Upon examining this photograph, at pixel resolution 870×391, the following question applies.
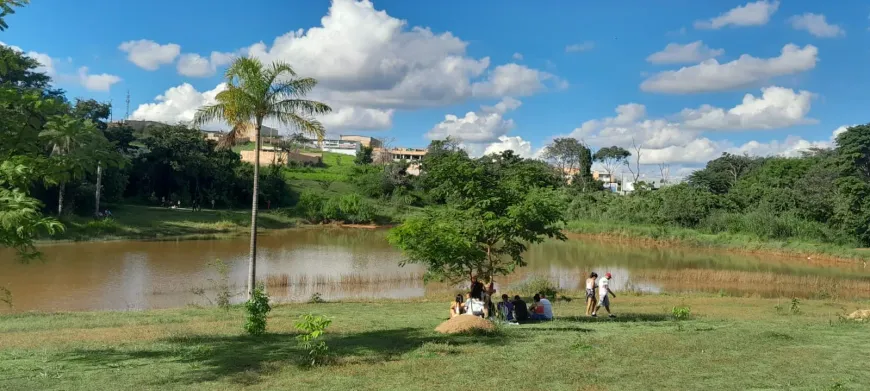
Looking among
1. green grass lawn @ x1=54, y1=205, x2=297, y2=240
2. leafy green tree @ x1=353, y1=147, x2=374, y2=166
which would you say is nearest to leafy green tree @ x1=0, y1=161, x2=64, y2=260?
green grass lawn @ x1=54, y1=205, x2=297, y2=240

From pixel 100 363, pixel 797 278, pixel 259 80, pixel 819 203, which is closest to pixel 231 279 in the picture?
pixel 259 80

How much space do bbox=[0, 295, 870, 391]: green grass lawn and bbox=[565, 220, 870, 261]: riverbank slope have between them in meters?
38.4

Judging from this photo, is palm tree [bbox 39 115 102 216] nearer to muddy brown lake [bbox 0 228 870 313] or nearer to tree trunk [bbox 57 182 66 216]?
muddy brown lake [bbox 0 228 870 313]

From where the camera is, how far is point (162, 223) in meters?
52.6

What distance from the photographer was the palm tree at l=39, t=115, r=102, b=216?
30.2ft

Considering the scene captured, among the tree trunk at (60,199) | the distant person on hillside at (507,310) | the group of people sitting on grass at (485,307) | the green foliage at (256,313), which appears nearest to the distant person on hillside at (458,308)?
the group of people sitting on grass at (485,307)

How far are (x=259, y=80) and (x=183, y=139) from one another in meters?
48.7

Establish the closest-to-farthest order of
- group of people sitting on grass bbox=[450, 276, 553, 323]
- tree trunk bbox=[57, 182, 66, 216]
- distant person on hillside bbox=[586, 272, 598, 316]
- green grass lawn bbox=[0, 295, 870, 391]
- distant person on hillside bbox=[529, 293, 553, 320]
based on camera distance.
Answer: green grass lawn bbox=[0, 295, 870, 391], group of people sitting on grass bbox=[450, 276, 553, 323], distant person on hillside bbox=[529, 293, 553, 320], distant person on hillside bbox=[586, 272, 598, 316], tree trunk bbox=[57, 182, 66, 216]

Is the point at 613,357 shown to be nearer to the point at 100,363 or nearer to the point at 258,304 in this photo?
the point at 258,304

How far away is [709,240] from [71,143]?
57124 mm

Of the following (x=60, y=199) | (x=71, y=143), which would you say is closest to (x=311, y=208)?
(x=60, y=199)

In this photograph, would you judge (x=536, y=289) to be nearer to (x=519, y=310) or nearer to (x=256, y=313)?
(x=519, y=310)

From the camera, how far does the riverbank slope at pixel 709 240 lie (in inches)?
1924

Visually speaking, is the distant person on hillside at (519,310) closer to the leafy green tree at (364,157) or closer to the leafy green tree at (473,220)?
the leafy green tree at (473,220)
